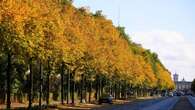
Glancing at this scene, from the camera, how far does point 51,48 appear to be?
53562 mm

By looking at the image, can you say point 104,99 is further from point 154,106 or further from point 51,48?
point 51,48

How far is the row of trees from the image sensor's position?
43.5 meters

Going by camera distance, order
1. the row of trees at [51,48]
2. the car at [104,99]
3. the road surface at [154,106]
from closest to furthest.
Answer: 1. the row of trees at [51,48]
2. the road surface at [154,106]
3. the car at [104,99]

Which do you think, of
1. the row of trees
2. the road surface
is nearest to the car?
the road surface

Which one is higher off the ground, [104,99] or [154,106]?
[104,99]

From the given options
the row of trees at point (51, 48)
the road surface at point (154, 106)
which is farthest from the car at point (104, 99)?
the row of trees at point (51, 48)

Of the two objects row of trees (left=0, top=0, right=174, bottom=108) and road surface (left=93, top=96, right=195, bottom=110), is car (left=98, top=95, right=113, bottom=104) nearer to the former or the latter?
road surface (left=93, top=96, right=195, bottom=110)

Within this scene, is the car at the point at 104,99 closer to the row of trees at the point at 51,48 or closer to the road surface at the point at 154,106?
the road surface at the point at 154,106

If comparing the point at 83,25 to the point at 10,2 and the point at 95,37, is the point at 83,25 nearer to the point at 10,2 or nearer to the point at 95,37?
the point at 95,37

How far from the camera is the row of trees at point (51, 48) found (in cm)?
4347

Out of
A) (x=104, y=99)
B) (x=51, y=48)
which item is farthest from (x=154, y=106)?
(x=51, y=48)

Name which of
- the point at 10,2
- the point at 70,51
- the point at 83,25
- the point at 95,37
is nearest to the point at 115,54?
the point at 95,37

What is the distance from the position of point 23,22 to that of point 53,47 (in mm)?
10042

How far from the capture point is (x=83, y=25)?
76500mm
